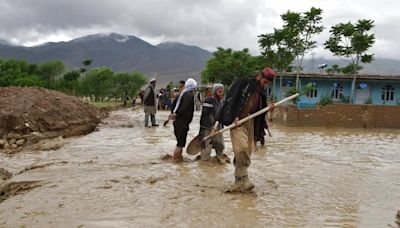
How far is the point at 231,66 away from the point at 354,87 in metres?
13.2

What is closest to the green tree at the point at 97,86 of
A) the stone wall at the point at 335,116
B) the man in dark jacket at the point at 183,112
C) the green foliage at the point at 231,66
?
the green foliage at the point at 231,66

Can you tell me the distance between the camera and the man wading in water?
5.75 m

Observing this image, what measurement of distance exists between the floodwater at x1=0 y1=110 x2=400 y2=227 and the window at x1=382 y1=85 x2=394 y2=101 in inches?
900

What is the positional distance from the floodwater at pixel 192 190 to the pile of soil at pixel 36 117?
5.09 feet

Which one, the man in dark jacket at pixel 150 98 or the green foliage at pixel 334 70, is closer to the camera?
the man in dark jacket at pixel 150 98

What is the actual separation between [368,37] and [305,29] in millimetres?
Result: 4578

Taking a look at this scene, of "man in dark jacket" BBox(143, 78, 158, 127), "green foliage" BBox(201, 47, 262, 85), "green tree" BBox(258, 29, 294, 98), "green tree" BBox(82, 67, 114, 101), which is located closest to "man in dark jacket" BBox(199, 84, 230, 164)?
"man in dark jacket" BBox(143, 78, 158, 127)

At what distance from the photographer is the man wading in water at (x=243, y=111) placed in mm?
5750

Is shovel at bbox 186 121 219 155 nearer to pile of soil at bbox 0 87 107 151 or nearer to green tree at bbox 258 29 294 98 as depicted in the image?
pile of soil at bbox 0 87 107 151

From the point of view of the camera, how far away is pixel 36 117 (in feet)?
39.3

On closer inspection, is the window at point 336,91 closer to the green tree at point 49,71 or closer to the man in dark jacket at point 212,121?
the man in dark jacket at point 212,121

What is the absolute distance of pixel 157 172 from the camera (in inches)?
287

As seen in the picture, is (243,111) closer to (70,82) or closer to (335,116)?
(335,116)

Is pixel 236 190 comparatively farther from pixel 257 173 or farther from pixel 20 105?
pixel 20 105
